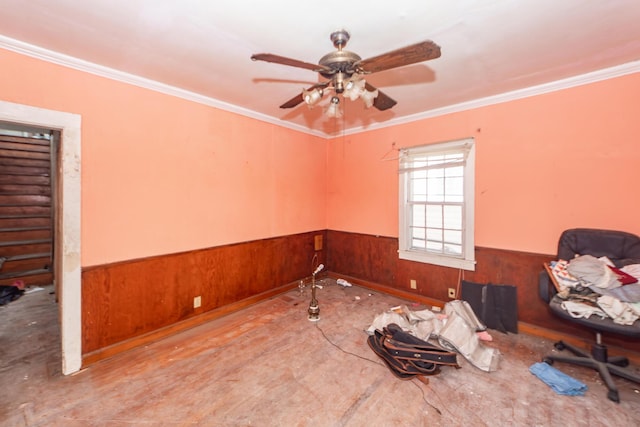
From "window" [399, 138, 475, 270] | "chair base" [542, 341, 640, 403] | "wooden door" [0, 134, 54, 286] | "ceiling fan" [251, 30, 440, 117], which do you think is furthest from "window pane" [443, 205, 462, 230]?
"wooden door" [0, 134, 54, 286]

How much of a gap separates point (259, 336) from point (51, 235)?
423 cm

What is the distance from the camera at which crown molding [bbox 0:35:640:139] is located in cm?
197

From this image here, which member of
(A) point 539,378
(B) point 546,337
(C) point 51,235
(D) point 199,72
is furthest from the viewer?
(C) point 51,235

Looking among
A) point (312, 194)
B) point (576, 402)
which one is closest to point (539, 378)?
point (576, 402)

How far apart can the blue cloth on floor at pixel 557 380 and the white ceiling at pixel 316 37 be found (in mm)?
2490

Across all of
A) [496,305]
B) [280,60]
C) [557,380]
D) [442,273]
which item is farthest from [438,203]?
[280,60]

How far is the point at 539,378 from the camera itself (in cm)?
206

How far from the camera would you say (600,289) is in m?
2.03

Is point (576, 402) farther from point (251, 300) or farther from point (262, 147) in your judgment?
point (262, 147)

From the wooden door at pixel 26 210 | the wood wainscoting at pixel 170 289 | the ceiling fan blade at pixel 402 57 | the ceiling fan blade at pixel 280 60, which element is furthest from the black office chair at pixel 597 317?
the wooden door at pixel 26 210

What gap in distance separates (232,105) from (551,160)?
3477mm

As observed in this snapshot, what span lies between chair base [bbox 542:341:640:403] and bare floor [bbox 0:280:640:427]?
0.26ft

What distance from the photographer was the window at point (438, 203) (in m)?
3.14

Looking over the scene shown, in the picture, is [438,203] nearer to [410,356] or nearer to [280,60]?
[410,356]
